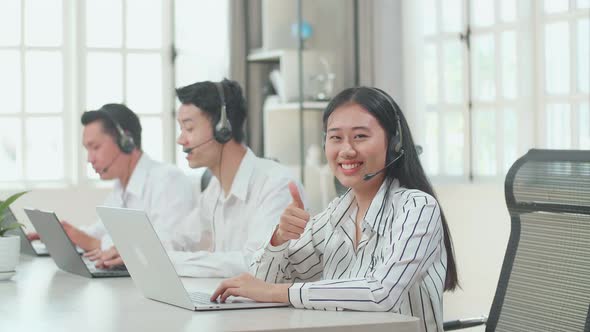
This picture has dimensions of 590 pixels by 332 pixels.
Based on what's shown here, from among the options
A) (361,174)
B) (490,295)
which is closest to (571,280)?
(361,174)

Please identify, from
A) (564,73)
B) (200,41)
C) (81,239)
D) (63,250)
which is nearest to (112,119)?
(81,239)

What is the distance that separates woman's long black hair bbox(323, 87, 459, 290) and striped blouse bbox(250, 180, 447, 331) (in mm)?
32

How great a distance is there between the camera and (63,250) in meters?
2.99

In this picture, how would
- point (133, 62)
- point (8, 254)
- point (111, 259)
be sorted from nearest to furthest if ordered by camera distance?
point (8, 254), point (111, 259), point (133, 62)

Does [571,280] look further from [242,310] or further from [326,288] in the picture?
[242,310]

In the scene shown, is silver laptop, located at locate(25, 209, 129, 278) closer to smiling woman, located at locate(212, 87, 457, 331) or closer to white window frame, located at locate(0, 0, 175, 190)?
smiling woman, located at locate(212, 87, 457, 331)

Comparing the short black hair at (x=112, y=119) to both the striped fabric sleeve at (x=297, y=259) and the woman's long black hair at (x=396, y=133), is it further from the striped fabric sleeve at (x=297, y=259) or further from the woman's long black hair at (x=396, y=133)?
the woman's long black hair at (x=396, y=133)

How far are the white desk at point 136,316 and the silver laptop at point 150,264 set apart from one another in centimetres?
3

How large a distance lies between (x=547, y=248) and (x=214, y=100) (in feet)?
4.56

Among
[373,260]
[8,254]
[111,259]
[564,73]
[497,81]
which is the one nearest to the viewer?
[373,260]

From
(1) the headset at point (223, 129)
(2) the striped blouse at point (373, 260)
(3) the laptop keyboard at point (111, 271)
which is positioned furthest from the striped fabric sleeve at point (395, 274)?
(1) the headset at point (223, 129)

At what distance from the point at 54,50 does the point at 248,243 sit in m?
3.58

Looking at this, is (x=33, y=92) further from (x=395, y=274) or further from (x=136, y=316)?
(x=395, y=274)

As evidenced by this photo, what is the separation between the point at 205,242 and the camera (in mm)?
3373
